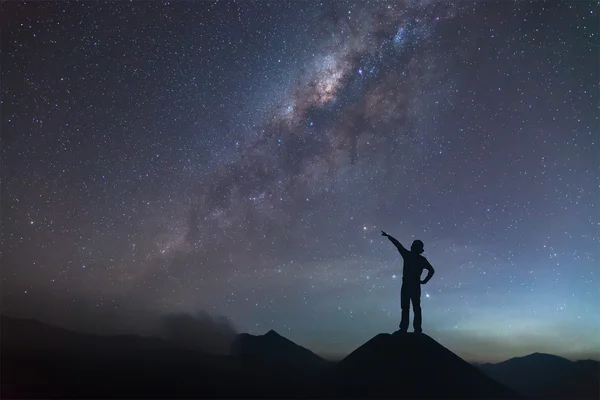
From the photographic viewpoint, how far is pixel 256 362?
19.3 metres

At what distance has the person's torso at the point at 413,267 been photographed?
50.7 feet

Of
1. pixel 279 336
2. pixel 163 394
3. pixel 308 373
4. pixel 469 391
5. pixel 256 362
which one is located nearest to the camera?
pixel 163 394

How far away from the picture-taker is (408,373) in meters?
14.1

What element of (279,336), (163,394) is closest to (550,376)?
(279,336)

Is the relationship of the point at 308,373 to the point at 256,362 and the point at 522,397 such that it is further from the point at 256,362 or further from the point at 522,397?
the point at 522,397

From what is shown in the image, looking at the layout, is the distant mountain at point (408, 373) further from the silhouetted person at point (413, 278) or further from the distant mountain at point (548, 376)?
the distant mountain at point (548, 376)

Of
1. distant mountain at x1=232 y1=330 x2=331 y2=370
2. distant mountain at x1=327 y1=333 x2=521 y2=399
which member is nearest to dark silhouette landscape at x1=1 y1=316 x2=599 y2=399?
distant mountain at x1=327 y1=333 x2=521 y2=399

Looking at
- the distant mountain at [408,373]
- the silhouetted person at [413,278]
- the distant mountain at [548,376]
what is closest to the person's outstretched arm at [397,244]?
the silhouetted person at [413,278]

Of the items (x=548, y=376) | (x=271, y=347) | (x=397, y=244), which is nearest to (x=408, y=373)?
(x=397, y=244)

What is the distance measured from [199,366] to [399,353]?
7.67 metres

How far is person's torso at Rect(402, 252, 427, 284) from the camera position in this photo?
15.4 metres

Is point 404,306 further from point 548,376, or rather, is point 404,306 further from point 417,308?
point 548,376

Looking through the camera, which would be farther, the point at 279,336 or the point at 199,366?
the point at 279,336

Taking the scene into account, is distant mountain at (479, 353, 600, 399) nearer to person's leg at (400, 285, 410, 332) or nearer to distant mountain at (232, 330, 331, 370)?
person's leg at (400, 285, 410, 332)
